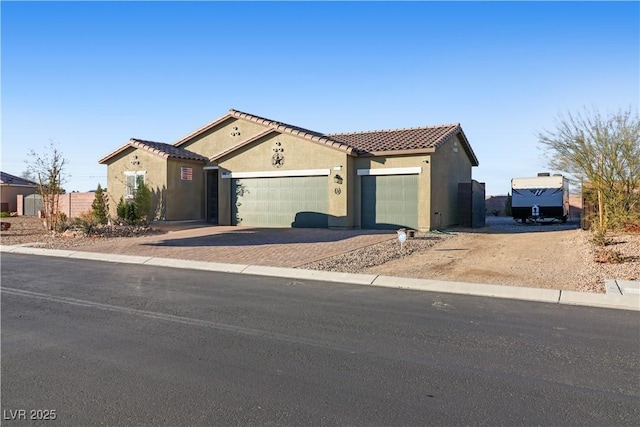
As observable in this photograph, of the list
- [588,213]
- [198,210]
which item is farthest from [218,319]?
[198,210]

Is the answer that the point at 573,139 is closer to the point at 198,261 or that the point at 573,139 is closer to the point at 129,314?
the point at 198,261

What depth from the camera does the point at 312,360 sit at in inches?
211

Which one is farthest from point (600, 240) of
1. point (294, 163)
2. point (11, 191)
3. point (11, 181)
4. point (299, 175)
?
point (11, 181)

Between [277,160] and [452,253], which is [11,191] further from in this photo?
[452,253]

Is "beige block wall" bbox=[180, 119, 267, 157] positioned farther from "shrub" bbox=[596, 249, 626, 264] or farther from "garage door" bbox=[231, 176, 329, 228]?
"shrub" bbox=[596, 249, 626, 264]

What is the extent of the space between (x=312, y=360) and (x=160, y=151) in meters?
21.5

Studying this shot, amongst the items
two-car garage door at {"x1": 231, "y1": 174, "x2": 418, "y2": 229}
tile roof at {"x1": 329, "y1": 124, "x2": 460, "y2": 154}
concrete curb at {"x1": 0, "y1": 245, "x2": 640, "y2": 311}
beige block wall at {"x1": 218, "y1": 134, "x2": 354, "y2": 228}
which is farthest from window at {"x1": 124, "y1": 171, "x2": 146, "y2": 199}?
tile roof at {"x1": 329, "y1": 124, "x2": 460, "y2": 154}

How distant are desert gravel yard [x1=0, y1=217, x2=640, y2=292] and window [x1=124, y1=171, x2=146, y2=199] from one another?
5181mm

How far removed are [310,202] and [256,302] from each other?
13394mm

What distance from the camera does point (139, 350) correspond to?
5660 mm

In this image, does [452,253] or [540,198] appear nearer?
[452,253]

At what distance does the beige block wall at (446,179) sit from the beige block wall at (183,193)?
13377 mm

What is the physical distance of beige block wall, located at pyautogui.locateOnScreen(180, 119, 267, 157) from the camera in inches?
1033

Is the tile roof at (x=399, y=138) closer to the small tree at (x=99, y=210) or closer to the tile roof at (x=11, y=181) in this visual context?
the small tree at (x=99, y=210)
